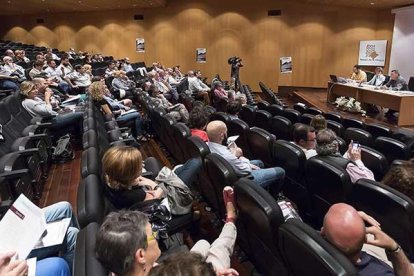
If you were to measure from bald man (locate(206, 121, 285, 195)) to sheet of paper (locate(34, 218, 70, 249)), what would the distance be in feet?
4.20

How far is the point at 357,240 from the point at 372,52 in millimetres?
13076

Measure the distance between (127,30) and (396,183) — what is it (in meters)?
15.0

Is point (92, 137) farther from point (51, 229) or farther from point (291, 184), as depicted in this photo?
point (291, 184)

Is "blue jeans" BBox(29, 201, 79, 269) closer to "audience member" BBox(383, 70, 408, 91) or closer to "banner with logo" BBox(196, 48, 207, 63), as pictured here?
"audience member" BBox(383, 70, 408, 91)

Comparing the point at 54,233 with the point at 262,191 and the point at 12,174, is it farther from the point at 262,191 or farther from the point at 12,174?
the point at 262,191

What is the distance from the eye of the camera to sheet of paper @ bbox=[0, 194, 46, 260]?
56.7 inches

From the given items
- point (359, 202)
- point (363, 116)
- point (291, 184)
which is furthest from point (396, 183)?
point (363, 116)

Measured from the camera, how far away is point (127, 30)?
50.2 feet

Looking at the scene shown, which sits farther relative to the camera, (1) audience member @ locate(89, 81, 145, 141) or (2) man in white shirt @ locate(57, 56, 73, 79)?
→ (2) man in white shirt @ locate(57, 56, 73, 79)

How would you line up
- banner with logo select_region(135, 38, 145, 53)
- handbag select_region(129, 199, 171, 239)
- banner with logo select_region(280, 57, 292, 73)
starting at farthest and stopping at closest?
1. banner with logo select_region(135, 38, 145, 53)
2. banner with logo select_region(280, 57, 292, 73)
3. handbag select_region(129, 199, 171, 239)

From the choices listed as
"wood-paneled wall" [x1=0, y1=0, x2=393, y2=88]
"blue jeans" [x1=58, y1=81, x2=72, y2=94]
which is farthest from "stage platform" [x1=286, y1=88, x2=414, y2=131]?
"blue jeans" [x1=58, y1=81, x2=72, y2=94]

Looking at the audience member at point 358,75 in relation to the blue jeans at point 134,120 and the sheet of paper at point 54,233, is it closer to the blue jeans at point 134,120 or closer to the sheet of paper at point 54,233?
the blue jeans at point 134,120

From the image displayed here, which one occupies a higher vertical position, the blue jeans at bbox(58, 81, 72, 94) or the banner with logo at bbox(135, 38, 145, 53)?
Result: the banner with logo at bbox(135, 38, 145, 53)

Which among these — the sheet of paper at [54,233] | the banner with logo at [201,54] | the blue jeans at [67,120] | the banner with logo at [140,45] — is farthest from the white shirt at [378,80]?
the banner with logo at [140,45]
